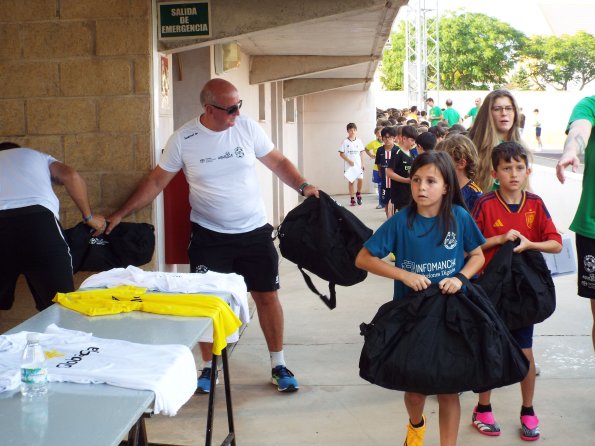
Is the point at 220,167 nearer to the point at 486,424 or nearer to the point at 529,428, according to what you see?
the point at 486,424

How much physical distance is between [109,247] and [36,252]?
1.84 ft

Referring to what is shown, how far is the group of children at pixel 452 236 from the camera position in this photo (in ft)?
12.7

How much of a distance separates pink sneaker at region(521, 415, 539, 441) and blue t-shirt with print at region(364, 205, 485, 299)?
1233mm

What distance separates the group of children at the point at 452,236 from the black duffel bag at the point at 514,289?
3.5 inches

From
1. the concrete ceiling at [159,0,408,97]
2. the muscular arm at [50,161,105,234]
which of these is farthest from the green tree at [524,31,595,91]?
the muscular arm at [50,161,105,234]

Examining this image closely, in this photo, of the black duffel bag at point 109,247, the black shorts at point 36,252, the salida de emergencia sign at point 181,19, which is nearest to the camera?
the black shorts at point 36,252

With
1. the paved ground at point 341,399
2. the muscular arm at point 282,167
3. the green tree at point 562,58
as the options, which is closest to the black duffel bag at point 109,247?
the paved ground at point 341,399

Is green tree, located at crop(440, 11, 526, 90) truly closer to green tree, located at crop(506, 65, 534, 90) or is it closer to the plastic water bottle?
→ green tree, located at crop(506, 65, 534, 90)

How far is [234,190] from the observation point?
5113 millimetres

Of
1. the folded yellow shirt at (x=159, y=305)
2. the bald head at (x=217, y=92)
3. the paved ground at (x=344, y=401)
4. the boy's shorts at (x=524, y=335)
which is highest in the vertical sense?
the bald head at (x=217, y=92)

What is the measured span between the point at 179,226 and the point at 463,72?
6224 cm

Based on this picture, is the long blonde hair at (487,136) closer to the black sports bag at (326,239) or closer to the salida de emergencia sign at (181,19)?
the black sports bag at (326,239)

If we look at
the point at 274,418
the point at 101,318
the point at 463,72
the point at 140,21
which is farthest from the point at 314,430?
the point at 463,72

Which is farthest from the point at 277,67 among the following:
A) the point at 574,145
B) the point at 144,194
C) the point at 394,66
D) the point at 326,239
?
the point at 394,66
